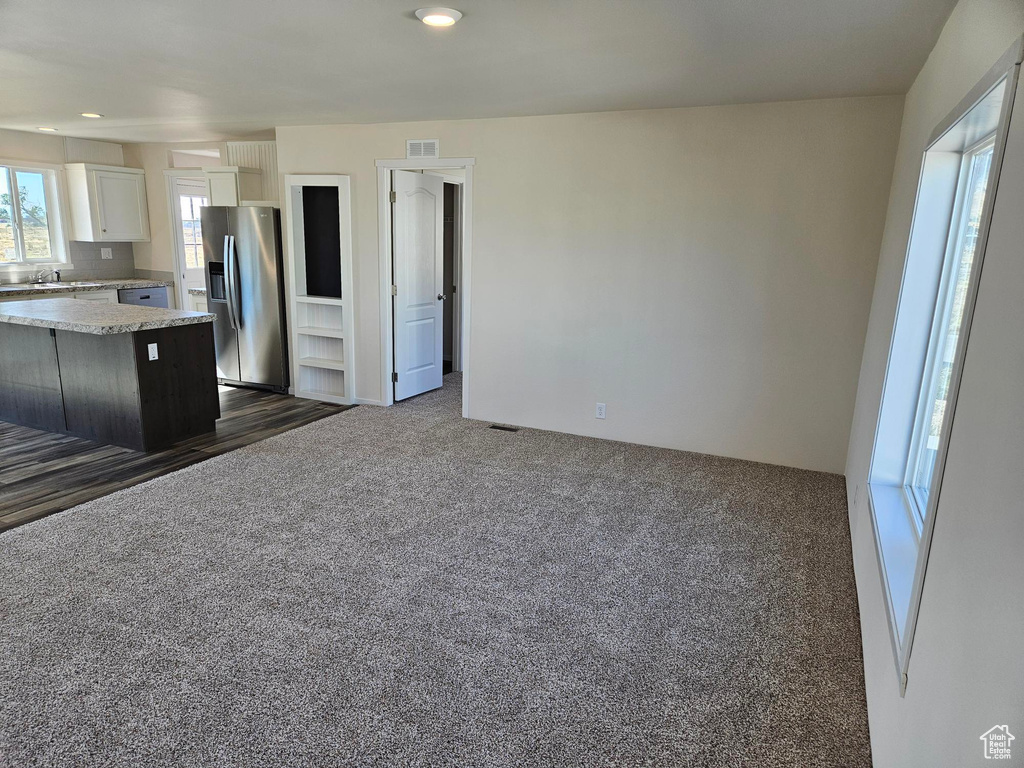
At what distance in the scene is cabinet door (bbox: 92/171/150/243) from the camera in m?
6.93

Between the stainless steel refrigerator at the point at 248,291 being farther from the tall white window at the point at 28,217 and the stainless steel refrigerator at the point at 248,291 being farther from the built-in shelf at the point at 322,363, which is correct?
the tall white window at the point at 28,217

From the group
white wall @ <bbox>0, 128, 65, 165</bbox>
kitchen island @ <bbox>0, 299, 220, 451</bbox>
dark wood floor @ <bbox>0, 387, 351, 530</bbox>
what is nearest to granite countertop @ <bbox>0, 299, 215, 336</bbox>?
kitchen island @ <bbox>0, 299, 220, 451</bbox>

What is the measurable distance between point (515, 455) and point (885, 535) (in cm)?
266

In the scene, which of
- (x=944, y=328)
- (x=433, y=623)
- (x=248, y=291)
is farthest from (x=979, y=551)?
(x=248, y=291)

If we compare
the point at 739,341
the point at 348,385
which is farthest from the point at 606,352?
the point at 348,385

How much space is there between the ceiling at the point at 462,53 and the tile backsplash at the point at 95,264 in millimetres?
2861

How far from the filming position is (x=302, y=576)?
2854mm

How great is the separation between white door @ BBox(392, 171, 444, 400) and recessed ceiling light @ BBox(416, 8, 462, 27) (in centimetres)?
292

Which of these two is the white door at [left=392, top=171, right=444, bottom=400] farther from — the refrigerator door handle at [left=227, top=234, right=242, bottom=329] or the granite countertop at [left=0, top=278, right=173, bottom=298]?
the granite countertop at [left=0, top=278, right=173, bottom=298]

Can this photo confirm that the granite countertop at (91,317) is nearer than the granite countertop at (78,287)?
Yes

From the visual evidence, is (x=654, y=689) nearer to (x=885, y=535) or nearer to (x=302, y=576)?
(x=885, y=535)

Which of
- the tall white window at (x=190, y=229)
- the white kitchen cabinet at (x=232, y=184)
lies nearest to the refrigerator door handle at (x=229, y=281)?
the white kitchen cabinet at (x=232, y=184)

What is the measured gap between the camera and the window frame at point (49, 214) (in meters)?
6.48

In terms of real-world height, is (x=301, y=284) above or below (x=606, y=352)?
above
